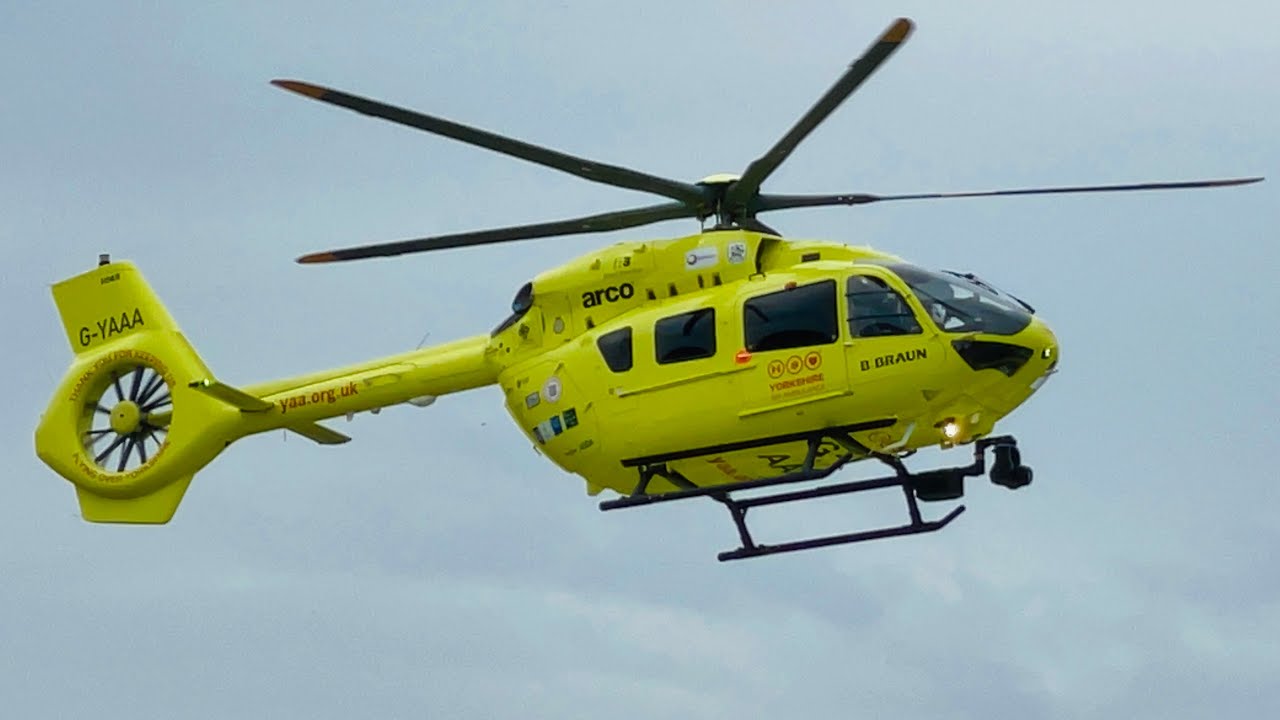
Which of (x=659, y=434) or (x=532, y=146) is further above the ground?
(x=532, y=146)

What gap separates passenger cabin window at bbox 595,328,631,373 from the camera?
2141 cm

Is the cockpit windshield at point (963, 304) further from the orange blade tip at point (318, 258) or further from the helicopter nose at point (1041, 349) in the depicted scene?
the orange blade tip at point (318, 258)

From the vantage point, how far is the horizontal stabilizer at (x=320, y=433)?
79.8ft

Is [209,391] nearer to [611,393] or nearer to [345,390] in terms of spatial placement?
[345,390]

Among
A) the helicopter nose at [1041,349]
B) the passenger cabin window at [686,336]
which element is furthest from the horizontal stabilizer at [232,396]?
the helicopter nose at [1041,349]

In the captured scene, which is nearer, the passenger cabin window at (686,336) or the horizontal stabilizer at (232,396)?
the passenger cabin window at (686,336)

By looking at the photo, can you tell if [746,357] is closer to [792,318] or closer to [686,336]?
[792,318]

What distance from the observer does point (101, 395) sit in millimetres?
A: 25219

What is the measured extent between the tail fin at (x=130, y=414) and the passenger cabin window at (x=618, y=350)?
4.80 meters

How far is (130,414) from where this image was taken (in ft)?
81.9

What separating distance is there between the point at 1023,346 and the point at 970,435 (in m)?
1.02

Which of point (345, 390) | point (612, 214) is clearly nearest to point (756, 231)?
point (612, 214)

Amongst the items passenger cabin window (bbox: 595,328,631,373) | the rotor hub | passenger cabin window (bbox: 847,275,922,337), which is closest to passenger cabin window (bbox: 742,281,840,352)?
passenger cabin window (bbox: 847,275,922,337)

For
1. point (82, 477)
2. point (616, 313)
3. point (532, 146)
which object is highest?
point (532, 146)
